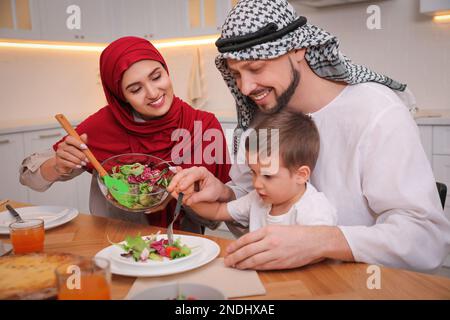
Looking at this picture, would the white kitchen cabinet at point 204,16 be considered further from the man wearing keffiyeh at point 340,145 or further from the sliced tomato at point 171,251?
the sliced tomato at point 171,251

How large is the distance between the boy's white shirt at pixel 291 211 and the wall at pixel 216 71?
88.4 inches

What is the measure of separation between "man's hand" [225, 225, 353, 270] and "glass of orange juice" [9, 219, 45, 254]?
0.49 m

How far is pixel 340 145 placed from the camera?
1.39 m

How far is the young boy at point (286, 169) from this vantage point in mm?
1237

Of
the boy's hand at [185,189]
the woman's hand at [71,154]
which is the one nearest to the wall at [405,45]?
the boy's hand at [185,189]

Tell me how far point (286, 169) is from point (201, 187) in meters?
0.33

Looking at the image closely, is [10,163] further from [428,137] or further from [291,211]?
[428,137]

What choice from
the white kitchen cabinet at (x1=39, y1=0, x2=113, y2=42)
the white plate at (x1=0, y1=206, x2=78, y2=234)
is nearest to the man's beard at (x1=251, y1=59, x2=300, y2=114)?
the white plate at (x1=0, y1=206, x2=78, y2=234)

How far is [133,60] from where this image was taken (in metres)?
1.68

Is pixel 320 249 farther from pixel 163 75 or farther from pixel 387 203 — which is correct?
pixel 163 75

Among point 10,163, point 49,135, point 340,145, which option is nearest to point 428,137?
point 340,145

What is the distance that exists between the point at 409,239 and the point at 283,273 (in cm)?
35

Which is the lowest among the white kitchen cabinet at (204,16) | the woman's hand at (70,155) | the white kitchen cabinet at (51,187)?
the white kitchen cabinet at (51,187)

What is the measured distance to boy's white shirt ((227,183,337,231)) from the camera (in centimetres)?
119
